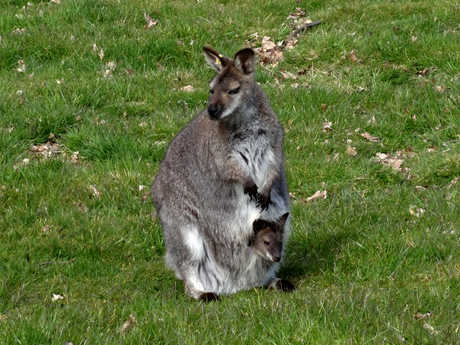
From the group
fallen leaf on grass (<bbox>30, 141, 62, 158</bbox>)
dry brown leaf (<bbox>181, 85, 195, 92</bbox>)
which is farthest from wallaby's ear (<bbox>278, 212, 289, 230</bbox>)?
dry brown leaf (<bbox>181, 85, 195, 92</bbox>)

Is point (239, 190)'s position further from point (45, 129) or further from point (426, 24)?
point (426, 24)

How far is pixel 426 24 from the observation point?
35.9 ft

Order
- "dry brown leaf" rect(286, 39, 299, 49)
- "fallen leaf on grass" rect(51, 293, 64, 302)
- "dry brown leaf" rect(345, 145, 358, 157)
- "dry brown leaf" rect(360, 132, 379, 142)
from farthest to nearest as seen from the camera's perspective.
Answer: "dry brown leaf" rect(286, 39, 299, 49)
"dry brown leaf" rect(360, 132, 379, 142)
"dry brown leaf" rect(345, 145, 358, 157)
"fallen leaf on grass" rect(51, 293, 64, 302)

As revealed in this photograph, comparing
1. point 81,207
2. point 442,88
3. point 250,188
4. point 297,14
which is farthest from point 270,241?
point 297,14

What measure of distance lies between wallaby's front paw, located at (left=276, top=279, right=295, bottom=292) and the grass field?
18cm

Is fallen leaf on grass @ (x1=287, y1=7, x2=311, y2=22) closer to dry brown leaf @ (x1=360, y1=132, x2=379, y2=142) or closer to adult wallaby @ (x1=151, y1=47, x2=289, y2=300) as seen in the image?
dry brown leaf @ (x1=360, y1=132, x2=379, y2=142)

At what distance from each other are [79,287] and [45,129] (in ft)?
11.5

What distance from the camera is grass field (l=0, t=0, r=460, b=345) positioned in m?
4.72

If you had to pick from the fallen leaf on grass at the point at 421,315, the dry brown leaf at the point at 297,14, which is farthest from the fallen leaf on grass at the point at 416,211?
the dry brown leaf at the point at 297,14

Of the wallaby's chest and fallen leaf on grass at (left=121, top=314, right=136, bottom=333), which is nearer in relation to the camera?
fallen leaf on grass at (left=121, top=314, right=136, bottom=333)

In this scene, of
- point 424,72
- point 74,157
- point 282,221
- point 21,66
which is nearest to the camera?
point 282,221

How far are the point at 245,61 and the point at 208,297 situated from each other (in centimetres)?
210

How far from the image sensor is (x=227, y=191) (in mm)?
6129

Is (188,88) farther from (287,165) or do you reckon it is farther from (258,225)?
(258,225)
